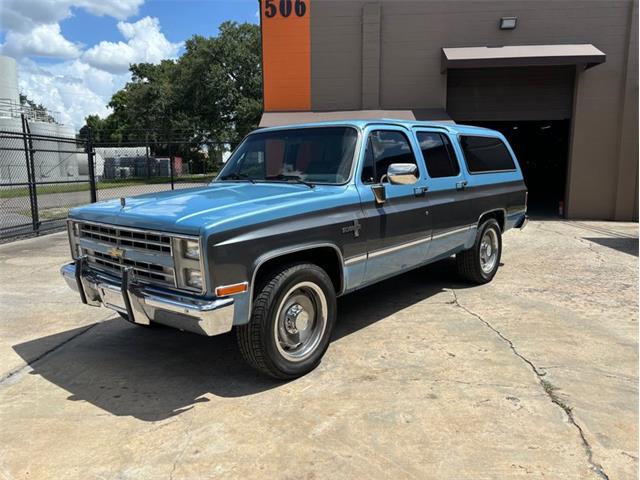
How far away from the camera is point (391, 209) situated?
474 centimetres

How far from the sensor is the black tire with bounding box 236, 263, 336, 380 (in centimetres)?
356

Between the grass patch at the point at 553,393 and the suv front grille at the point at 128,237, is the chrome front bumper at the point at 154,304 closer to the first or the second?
the suv front grille at the point at 128,237

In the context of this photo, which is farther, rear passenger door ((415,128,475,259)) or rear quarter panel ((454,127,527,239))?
rear quarter panel ((454,127,527,239))

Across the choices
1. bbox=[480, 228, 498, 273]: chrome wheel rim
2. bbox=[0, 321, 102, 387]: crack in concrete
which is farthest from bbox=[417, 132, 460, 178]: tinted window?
bbox=[0, 321, 102, 387]: crack in concrete

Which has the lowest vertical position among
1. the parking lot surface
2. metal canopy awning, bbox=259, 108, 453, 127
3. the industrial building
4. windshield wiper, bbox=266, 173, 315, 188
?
the parking lot surface

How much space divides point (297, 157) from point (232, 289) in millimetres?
1881

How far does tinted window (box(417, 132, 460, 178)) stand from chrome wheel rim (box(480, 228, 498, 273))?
4.42 ft

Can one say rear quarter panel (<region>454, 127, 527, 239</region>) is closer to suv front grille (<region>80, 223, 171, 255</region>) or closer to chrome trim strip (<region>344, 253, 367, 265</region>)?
chrome trim strip (<region>344, 253, 367, 265</region>)

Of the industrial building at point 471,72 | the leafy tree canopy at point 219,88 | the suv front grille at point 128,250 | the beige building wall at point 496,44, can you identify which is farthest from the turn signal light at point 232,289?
the leafy tree canopy at point 219,88

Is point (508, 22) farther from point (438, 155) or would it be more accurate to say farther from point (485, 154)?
point (438, 155)

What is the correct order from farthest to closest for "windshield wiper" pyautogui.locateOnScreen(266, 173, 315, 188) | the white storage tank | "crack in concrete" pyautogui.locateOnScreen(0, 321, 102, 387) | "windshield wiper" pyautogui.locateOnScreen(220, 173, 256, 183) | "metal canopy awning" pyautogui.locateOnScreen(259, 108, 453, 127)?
the white storage tank < "metal canopy awning" pyautogui.locateOnScreen(259, 108, 453, 127) < "windshield wiper" pyautogui.locateOnScreen(220, 173, 256, 183) < "windshield wiper" pyautogui.locateOnScreen(266, 173, 315, 188) < "crack in concrete" pyautogui.locateOnScreen(0, 321, 102, 387)

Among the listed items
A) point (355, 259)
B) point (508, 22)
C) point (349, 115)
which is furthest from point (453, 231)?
point (508, 22)

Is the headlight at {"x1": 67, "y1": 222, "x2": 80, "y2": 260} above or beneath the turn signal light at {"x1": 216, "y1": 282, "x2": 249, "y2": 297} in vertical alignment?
above

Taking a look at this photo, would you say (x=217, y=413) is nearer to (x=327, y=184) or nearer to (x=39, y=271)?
(x=327, y=184)
